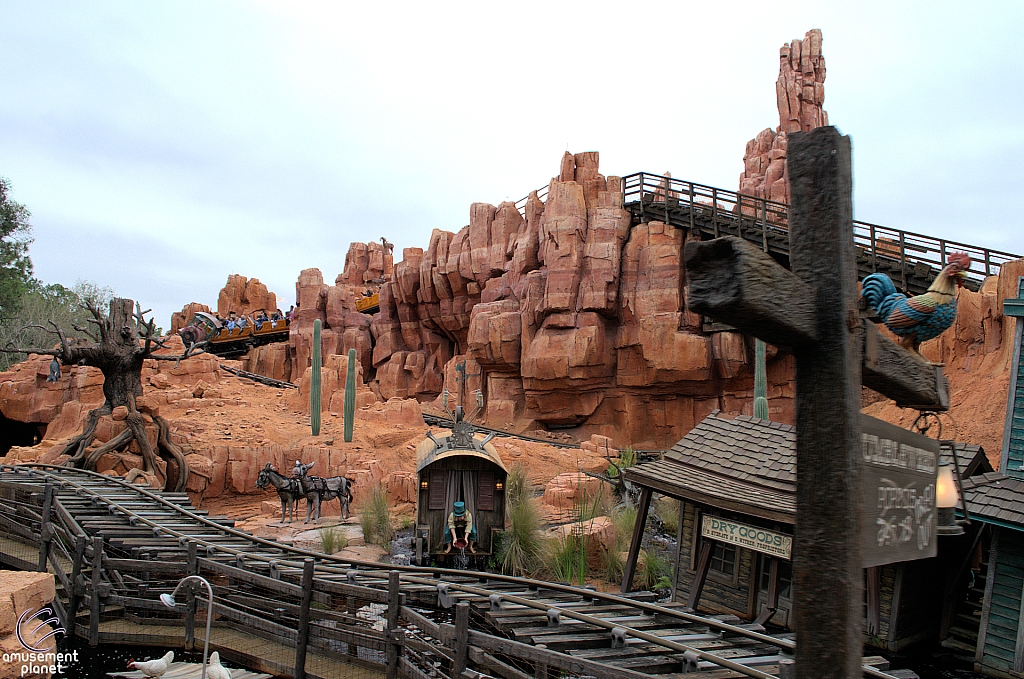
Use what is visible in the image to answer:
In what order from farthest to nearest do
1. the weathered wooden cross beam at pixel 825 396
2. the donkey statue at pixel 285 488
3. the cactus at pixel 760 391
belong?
the cactus at pixel 760 391 < the donkey statue at pixel 285 488 < the weathered wooden cross beam at pixel 825 396

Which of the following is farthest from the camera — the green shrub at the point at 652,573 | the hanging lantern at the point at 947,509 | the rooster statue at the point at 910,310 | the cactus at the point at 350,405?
the cactus at the point at 350,405

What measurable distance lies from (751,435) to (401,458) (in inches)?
467

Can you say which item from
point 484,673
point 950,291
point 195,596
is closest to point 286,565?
point 195,596

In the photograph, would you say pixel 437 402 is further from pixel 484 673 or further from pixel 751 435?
pixel 484 673

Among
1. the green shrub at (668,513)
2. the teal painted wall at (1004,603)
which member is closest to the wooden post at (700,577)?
the teal painted wall at (1004,603)

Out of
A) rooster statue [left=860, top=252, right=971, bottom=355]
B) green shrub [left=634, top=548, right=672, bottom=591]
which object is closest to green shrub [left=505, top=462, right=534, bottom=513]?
green shrub [left=634, top=548, right=672, bottom=591]

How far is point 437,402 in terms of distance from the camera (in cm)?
3069

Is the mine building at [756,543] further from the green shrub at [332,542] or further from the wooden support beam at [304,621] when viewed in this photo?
the green shrub at [332,542]

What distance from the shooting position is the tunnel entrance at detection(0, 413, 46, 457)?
23.8 m

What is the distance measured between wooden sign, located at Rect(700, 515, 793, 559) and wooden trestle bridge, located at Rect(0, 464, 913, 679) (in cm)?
173

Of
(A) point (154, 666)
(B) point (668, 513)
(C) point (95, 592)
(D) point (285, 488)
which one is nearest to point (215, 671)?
(A) point (154, 666)

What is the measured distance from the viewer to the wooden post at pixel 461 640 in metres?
6.12

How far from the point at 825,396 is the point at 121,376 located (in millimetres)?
19321

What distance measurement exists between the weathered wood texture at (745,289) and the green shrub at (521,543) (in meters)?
11.0
